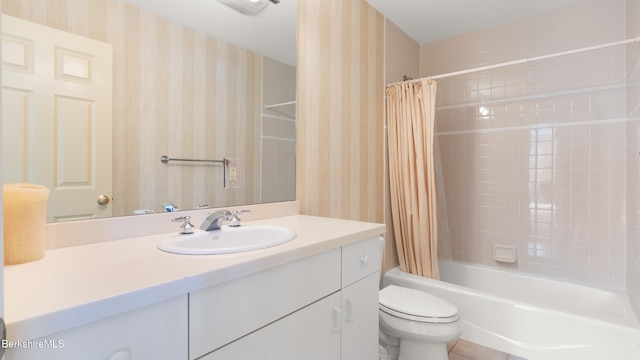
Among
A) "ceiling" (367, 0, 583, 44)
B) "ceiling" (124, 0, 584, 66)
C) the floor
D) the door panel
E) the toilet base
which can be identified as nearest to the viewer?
the door panel

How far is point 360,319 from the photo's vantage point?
1216 mm

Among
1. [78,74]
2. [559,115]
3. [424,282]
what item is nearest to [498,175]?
[559,115]

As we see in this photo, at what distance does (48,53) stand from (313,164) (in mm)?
1188

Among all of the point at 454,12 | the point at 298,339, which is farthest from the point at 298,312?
the point at 454,12

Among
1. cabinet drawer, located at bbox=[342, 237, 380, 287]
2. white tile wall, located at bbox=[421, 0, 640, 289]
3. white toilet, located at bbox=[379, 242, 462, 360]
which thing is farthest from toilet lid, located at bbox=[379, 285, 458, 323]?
white tile wall, located at bbox=[421, 0, 640, 289]

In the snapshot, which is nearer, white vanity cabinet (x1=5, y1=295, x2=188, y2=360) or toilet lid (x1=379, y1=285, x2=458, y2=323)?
white vanity cabinet (x1=5, y1=295, x2=188, y2=360)

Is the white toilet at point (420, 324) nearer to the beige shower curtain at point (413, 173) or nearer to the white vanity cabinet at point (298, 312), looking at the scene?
the white vanity cabinet at point (298, 312)

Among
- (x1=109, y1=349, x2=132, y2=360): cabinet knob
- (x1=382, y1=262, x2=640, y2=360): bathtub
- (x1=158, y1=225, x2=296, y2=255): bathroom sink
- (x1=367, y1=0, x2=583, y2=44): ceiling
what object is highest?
(x1=367, y1=0, x2=583, y2=44): ceiling

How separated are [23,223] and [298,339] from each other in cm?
79

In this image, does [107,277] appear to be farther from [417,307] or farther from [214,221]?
[417,307]

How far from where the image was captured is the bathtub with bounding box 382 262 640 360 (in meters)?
1.51

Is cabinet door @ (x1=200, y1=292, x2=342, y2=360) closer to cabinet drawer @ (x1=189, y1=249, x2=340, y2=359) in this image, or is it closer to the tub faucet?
cabinet drawer @ (x1=189, y1=249, x2=340, y2=359)

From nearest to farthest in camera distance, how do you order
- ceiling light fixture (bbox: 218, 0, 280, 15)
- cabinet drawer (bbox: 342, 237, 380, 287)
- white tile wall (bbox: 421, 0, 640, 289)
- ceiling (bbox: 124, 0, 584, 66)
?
cabinet drawer (bbox: 342, 237, 380, 287) → ceiling (bbox: 124, 0, 584, 66) → ceiling light fixture (bbox: 218, 0, 280, 15) → white tile wall (bbox: 421, 0, 640, 289)

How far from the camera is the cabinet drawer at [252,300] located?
69 centimetres
